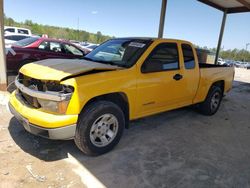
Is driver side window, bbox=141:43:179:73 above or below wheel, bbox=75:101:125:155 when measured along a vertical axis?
above

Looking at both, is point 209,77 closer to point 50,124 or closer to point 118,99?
point 118,99

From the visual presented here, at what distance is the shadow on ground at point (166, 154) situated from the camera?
10.8 ft

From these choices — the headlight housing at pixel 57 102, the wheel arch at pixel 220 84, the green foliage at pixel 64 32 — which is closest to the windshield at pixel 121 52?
the headlight housing at pixel 57 102

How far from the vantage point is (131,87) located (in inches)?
151

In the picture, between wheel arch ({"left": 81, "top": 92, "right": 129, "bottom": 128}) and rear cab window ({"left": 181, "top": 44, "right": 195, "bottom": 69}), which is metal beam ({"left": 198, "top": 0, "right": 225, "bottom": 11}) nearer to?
rear cab window ({"left": 181, "top": 44, "right": 195, "bottom": 69})

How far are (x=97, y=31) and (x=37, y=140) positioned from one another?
6699cm

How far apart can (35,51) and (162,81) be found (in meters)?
5.60

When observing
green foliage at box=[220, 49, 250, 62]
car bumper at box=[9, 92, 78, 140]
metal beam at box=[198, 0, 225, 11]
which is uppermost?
metal beam at box=[198, 0, 225, 11]

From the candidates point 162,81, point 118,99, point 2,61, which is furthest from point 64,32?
A: point 118,99

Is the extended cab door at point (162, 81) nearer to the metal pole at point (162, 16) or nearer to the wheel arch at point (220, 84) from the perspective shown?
the wheel arch at point (220, 84)

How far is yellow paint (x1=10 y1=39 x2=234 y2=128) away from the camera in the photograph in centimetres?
318

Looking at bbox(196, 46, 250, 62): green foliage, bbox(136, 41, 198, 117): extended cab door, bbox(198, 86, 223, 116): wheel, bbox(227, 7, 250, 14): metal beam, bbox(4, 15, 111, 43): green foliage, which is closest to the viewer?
bbox(136, 41, 198, 117): extended cab door

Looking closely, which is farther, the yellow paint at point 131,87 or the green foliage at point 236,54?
the green foliage at point 236,54

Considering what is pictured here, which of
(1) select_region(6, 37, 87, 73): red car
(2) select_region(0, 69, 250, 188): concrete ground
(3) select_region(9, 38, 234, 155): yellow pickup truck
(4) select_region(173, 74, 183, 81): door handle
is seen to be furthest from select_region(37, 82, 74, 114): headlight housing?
(1) select_region(6, 37, 87, 73): red car
